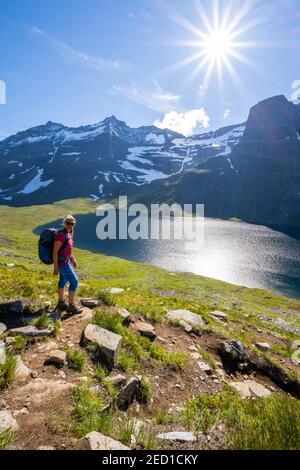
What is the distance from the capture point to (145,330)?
10445 mm

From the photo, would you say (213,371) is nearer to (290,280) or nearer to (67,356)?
(67,356)

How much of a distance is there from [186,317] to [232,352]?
10.8ft

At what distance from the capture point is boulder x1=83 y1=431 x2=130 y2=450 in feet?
15.2

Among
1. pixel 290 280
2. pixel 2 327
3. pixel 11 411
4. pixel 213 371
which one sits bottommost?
pixel 290 280

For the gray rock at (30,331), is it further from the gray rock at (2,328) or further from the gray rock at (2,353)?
the gray rock at (2,353)

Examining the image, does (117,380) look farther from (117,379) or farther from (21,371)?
(21,371)

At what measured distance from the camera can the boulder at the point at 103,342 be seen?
25.6 ft

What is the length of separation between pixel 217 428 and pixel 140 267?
6369 cm

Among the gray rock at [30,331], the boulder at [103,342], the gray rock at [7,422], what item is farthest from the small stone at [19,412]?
the gray rock at [30,331]

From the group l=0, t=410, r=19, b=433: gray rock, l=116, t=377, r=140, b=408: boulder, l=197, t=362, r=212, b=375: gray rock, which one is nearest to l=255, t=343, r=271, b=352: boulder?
l=197, t=362, r=212, b=375: gray rock

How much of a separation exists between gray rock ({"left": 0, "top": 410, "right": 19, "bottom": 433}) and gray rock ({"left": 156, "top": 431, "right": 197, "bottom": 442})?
2.71 m

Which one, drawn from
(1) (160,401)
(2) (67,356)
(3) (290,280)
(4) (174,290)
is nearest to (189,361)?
(1) (160,401)

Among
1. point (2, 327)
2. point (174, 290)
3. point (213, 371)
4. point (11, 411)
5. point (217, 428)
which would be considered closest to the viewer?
point (11, 411)

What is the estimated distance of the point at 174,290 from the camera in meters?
48.0
